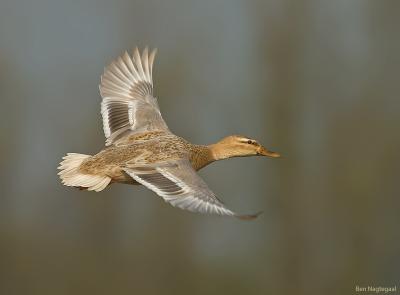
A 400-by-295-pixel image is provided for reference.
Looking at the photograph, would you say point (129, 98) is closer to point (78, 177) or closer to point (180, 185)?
point (78, 177)

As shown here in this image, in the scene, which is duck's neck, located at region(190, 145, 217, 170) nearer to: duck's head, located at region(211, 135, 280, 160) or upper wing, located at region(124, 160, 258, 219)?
duck's head, located at region(211, 135, 280, 160)

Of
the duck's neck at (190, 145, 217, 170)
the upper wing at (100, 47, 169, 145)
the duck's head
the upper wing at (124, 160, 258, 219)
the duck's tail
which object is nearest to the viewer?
the upper wing at (124, 160, 258, 219)

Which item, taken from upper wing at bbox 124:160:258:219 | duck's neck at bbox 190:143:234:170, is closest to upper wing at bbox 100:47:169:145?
duck's neck at bbox 190:143:234:170

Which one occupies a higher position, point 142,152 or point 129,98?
point 129,98

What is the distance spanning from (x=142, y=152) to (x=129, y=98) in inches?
92.9

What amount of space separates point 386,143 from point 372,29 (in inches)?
91.6

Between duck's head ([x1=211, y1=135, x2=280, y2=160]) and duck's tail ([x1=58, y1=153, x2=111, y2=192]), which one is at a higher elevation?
duck's head ([x1=211, y1=135, x2=280, y2=160])

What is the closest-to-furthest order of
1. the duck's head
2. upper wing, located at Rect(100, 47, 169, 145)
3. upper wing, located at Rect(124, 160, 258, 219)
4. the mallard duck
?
1. upper wing, located at Rect(124, 160, 258, 219)
2. the mallard duck
3. the duck's head
4. upper wing, located at Rect(100, 47, 169, 145)

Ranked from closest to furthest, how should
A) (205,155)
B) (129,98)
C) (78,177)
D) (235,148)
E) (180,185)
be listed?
(180,185)
(78,177)
(205,155)
(235,148)
(129,98)

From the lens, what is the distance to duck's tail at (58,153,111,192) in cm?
1462

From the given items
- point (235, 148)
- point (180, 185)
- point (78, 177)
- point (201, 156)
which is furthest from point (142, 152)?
point (235, 148)

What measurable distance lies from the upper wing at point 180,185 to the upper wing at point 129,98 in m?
1.62

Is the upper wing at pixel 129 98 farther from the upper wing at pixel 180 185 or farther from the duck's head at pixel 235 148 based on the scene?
the upper wing at pixel 180 185

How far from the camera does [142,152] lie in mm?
14875
